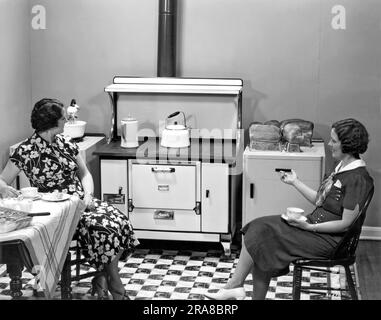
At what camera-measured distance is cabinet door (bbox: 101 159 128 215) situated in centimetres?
457

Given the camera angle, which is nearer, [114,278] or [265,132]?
[114,278]

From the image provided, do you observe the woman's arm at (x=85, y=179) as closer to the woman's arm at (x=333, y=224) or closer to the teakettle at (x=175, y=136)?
the teakettle at (x=175, y=136)

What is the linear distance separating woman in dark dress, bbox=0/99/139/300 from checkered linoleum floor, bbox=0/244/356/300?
0.28 metres

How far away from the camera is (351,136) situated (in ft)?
11.0

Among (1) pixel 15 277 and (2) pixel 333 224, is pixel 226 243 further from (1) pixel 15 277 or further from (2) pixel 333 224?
(1) pixel 15 277

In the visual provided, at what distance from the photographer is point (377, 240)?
4941mm

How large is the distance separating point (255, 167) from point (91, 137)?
4.14 ft

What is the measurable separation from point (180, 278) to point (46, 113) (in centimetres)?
131

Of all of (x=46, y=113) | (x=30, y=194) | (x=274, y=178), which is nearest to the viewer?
(x=30, y=194)

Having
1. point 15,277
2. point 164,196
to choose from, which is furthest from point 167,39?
point 15,277

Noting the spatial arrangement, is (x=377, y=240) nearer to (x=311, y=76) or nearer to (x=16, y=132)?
(x=311, y=76)

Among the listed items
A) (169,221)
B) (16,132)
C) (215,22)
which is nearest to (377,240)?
(169,221)

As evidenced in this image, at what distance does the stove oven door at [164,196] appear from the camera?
14.8 ft

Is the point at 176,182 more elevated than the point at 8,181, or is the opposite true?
the point at 8,181
